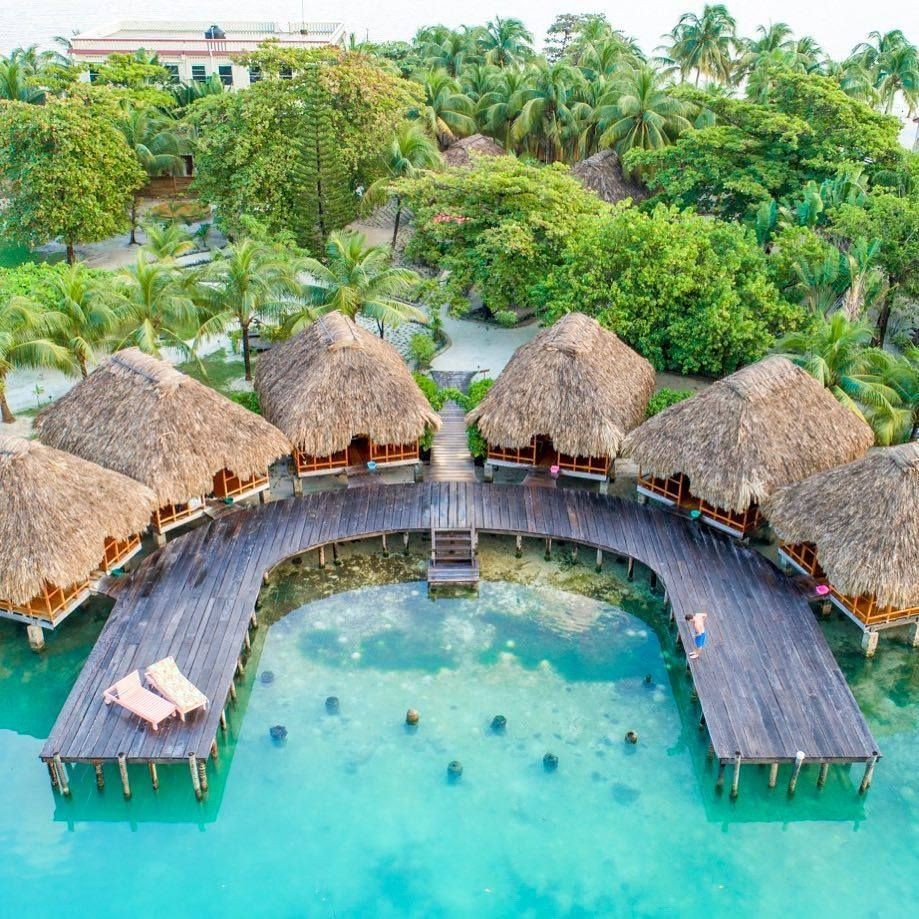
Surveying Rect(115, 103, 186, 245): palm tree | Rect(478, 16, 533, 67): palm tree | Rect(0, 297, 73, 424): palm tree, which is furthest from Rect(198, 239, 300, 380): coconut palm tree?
Rect(478, 16, 533, 67): palm tree

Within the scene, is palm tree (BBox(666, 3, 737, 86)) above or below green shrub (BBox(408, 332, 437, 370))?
above

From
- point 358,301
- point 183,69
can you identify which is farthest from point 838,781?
point 183,69

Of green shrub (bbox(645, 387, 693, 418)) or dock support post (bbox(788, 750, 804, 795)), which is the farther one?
green shrub (bbox(645, 387, 693, 418))

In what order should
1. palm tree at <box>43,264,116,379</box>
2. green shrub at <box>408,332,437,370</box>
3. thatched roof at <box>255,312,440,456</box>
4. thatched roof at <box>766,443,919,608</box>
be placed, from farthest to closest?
1. green shrub at <box>408,332,437,370</box>
2. palm tree at <box>43,264,116,379</box>
3. thatched roof at <box>255,312,440,456</box>
4. thatched roof at <box>766,443,919,608</box>

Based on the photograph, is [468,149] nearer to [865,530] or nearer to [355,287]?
[355,287]

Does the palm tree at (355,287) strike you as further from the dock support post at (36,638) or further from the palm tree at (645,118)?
the palm tree at (645,118)

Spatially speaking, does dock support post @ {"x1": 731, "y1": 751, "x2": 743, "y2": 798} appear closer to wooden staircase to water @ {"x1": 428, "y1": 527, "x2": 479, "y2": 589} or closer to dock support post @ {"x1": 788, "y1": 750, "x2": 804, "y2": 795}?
dock support post @ {"x1": 788, "y1": 750, "x2": 804, "y2": 795}

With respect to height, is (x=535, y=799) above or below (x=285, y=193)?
below

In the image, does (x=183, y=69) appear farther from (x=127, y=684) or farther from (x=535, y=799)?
(x=535, y=799)
